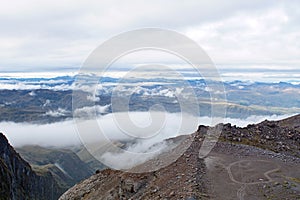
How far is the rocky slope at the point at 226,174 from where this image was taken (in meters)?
31.8

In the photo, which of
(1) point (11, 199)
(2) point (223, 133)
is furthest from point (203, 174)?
(1) point (11, 199)

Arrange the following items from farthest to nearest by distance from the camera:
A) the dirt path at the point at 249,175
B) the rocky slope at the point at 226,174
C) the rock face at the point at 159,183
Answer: the rock face at the point at 159,183
the rocky slope at the point at 226,174
the dirt path at the point at 249,175

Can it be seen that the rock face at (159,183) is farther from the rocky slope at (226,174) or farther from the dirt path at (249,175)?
the dirt path at (249,175)

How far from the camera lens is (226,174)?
35.6 metres

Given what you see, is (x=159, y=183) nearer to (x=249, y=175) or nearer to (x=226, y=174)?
(x=226, y=174)

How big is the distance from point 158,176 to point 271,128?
2294 centimetres

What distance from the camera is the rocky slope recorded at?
3181 centimetres

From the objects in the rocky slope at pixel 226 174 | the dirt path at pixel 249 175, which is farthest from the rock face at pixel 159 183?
the dirt path at pixel 249 175

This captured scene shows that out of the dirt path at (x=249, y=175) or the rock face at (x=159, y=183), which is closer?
the dirt path at (x=249, y=175)

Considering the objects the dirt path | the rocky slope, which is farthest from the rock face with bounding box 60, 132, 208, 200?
the dirt path

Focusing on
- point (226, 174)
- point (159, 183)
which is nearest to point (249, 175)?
point (226, 174)

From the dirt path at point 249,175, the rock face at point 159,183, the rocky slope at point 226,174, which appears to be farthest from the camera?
the rock face at point 159,183

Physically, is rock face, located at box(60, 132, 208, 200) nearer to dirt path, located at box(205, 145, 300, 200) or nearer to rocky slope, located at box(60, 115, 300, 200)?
rocky slope, located at box(60, 115, 300, 200)

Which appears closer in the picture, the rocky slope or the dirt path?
the dirt path
